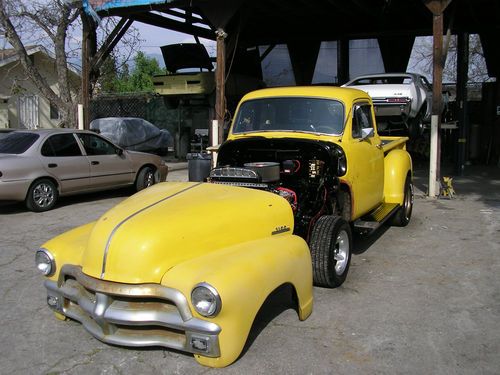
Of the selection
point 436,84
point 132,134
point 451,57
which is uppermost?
point 451,57

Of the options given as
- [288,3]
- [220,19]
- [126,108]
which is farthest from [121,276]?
[126,108]

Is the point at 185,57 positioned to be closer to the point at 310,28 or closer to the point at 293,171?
the point at 310,28

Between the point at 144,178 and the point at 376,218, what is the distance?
6285 millimetres

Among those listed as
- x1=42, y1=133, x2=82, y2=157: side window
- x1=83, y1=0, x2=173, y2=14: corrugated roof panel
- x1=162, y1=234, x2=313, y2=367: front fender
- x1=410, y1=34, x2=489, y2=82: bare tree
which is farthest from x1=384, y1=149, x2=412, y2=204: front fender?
x1=410, y1=34, x2=489, y2=82: bare tree

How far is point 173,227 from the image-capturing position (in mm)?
3689

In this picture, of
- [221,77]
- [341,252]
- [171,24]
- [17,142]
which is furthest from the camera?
[171,24]

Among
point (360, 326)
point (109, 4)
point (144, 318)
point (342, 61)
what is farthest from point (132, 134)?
point (144, 318)

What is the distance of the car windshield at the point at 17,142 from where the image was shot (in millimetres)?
9312

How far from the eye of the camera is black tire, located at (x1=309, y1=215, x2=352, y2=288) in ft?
16.0

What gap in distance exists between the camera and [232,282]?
129 inches

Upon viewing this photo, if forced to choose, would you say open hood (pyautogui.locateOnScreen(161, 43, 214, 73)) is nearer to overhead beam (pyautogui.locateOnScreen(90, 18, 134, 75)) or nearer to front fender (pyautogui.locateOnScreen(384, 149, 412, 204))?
overhead beam (pyautogui.locateOnScreen(90, 18, 134, 75))

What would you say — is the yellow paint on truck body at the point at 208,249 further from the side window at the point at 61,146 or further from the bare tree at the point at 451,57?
the bare tree at the point at 451,57

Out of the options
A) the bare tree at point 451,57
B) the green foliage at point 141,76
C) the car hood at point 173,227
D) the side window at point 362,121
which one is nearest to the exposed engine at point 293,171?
the car hood at point 173,227

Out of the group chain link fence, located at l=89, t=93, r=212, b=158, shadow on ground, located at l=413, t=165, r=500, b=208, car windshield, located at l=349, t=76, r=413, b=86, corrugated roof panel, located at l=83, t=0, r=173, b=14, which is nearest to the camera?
shadow on ground, located at l=413, t=165, r=500, b=208
